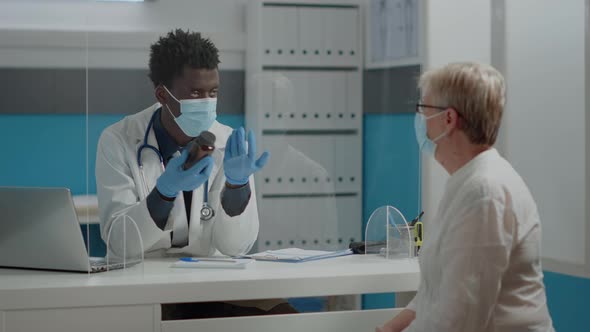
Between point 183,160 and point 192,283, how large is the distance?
1.27ft

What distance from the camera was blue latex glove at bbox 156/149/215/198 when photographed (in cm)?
224

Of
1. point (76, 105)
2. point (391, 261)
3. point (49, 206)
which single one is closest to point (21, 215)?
point (49, 206)

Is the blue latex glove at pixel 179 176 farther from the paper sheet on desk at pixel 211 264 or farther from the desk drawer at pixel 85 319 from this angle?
the desk drawer at pixel 85 319

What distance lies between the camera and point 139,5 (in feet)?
8.08

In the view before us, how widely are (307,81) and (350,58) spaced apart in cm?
18

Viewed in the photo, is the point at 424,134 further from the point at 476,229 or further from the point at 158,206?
the point at 158,206

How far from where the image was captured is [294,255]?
8.03ft

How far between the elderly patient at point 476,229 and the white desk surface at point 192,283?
0.37 metres

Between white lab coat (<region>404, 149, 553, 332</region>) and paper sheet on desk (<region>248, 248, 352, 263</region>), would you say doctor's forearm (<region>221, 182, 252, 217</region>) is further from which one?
white lab coat (<region>404, 149, 553, 332</region>)

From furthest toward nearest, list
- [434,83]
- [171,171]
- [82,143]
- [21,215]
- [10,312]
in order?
[82,143]
[171,171]
[21,215]
[10,312]
[434,83]

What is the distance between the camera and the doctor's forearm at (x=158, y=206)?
2254 mm

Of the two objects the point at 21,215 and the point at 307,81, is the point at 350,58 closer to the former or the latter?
the point at 307,81

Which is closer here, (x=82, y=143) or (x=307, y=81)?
(x=82, y=143)

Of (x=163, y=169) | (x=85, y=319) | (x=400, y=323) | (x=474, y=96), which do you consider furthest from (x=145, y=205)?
(x=474, y=96)
